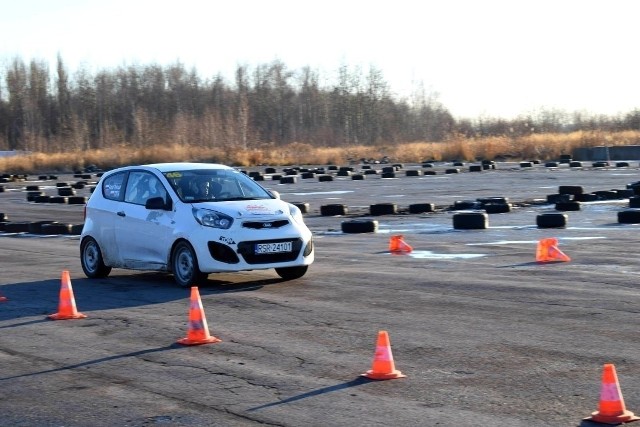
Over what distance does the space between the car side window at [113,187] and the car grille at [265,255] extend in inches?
102

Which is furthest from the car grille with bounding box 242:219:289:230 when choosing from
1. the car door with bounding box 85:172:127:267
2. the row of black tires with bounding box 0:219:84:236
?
the row of black tires with bounding box 0:219:84:236

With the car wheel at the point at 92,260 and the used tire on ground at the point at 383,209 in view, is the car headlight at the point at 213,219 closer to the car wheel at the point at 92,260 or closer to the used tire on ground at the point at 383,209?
the car wheel at the point at 92,260

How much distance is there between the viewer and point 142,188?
45.2 ft

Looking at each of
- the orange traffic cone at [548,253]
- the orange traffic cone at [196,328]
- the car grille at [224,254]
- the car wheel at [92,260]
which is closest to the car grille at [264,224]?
the car grille at [224,254]

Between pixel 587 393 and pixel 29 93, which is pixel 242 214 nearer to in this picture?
pixel 587 393

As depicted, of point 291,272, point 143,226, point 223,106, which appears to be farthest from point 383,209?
point 223,106

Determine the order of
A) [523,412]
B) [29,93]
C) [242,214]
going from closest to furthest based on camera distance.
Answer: [523,412] < [242,214] < [29,93]

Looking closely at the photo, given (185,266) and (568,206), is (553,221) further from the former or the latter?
(185,266)

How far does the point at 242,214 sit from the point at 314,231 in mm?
8400

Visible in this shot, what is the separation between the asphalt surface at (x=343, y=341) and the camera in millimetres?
6695

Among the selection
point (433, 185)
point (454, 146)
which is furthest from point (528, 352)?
point (454, 146)

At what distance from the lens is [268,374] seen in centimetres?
771

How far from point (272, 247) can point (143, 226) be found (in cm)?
196

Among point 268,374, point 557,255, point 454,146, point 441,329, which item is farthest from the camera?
point 454,146
